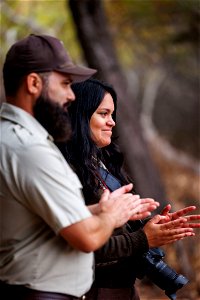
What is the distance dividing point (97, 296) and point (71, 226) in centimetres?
100

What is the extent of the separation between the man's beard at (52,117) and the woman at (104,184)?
0.59 metres

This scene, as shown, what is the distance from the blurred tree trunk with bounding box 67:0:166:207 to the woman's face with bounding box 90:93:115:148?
5683 mm

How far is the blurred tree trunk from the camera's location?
9672 millimetres

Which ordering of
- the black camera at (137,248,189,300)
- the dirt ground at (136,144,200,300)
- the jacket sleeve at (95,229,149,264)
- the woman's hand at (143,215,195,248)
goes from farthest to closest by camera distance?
the dirt ground at (136,144,200,300) < the black camera at (137,248,189,300) < the woman's hand at (143,215,195,248) < the jacket sleeve at (95,229,149,264)

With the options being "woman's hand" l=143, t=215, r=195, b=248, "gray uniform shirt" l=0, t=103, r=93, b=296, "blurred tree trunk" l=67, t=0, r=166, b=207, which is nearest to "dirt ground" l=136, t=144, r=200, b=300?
"blurred tree trunk" l=67, t=0, r=166, b=207

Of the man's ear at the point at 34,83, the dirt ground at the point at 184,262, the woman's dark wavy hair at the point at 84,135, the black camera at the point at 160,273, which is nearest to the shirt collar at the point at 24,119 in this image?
the man's ear at the point at 34,83

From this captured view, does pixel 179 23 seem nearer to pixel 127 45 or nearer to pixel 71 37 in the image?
pixel 71 37

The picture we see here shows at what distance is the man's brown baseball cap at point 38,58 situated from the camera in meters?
2.97

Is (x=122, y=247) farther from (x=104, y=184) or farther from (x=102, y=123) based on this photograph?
(x=102, y=123)

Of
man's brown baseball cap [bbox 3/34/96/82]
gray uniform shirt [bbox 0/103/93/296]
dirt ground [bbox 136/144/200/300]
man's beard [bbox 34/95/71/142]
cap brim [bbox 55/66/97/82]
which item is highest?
man's brown baseball cap [bbox 3/34/96/82]

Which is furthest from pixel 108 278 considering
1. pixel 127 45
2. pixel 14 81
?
pixel 127 45

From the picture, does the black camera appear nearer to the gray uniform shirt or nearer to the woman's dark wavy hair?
the woman's dark wavy hair

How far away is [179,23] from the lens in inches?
710

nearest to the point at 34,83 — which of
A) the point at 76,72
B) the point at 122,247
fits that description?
the point at 76,72
